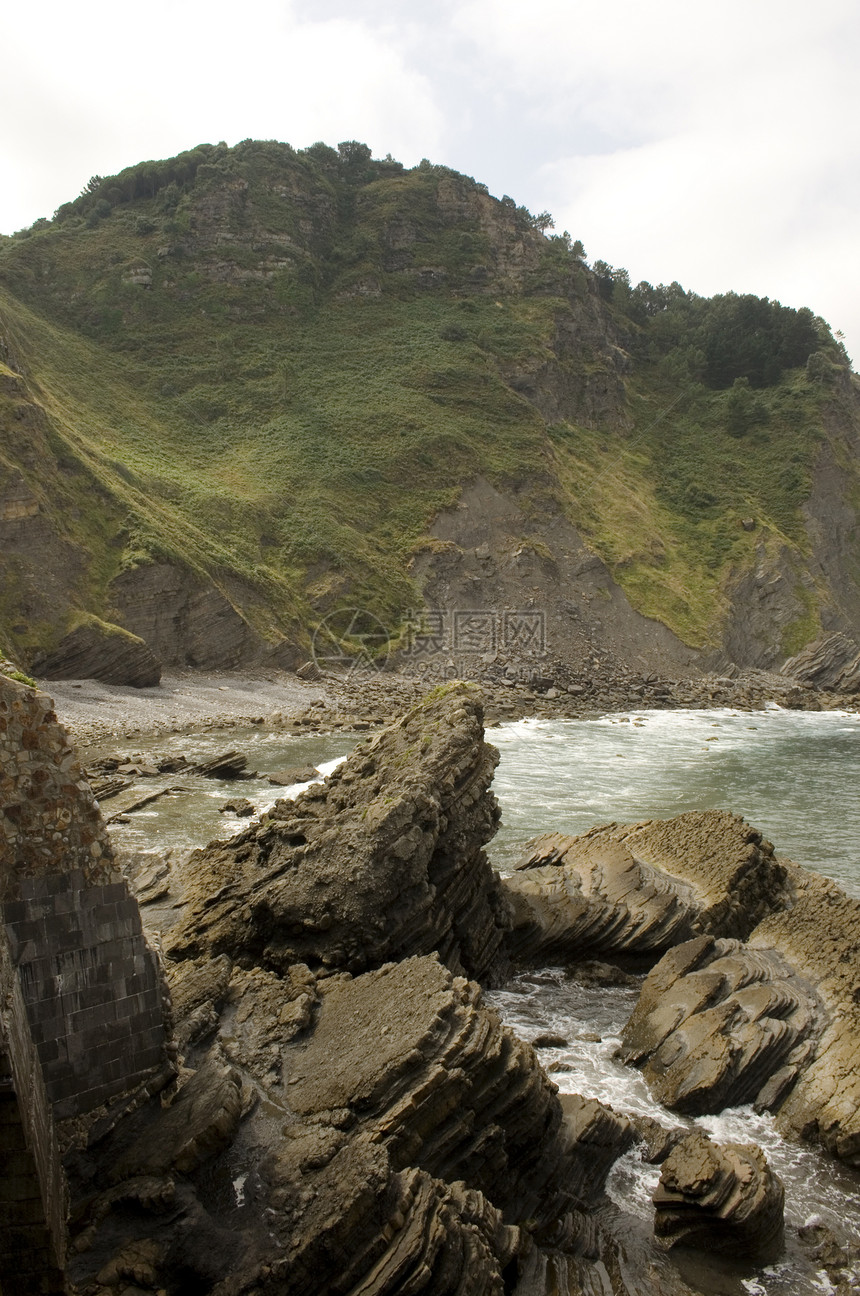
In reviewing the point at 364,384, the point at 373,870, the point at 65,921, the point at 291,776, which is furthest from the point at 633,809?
the point at 364,384

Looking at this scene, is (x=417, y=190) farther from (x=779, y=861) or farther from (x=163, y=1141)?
(x=163, y=1141)

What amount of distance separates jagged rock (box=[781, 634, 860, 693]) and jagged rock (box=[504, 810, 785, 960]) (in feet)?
175

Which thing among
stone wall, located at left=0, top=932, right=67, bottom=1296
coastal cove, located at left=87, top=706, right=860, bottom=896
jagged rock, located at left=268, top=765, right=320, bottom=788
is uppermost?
stone wall, located at left=0, top=932, right=67, bottom=1296

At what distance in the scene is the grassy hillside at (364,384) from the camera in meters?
63.3

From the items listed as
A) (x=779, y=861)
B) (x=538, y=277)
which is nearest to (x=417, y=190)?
(x=538, y=277)

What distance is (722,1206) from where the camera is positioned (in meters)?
9.67

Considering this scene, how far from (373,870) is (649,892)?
261 inches

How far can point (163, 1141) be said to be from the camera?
328 inches

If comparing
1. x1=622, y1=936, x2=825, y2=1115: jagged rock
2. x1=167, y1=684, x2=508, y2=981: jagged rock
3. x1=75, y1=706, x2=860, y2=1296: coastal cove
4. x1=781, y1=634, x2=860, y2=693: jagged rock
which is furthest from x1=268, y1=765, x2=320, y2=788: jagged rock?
x1=781, y1=634, x2=860, y2=693: jagged rock

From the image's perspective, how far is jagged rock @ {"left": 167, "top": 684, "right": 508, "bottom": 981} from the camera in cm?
1307

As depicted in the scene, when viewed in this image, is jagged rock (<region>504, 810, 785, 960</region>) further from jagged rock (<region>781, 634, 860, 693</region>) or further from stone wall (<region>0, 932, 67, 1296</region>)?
jagged rock (<region>781, 634, 860, 693</region>)

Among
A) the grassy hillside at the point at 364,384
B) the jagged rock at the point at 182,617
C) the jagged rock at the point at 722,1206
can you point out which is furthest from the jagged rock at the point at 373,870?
the grassy hillside at the point at 364,384

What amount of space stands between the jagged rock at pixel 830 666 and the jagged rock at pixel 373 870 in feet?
189

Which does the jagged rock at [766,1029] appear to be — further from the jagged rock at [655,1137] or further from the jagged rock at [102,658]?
the jagged rock at [102,658]
